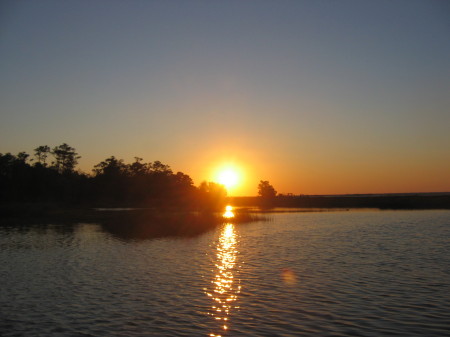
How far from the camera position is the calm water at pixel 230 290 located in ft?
50.9

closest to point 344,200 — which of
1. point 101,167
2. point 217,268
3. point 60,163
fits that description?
point 101,167

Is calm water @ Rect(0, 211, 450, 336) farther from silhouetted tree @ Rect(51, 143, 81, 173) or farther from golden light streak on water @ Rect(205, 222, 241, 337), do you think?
silhouetted tree @ Rect(51, 143, 81, 173)

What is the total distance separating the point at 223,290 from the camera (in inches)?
839

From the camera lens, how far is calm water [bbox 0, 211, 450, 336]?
50.9 feet

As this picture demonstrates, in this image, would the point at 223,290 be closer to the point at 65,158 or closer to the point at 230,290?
the point at 230,290

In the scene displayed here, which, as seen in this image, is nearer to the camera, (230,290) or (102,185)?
(230,290)

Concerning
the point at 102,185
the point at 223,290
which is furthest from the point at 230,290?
the point at 102,185

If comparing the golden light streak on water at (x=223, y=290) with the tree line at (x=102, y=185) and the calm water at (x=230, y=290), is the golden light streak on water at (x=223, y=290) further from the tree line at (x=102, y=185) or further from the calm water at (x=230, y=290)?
the tree line at (x=102, y=185)

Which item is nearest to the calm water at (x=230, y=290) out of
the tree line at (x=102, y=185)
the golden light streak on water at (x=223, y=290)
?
the golden light streak on water at (x=223, y=290)

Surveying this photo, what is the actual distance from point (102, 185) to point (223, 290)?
14963 centimetres

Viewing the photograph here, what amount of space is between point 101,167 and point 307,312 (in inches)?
6681

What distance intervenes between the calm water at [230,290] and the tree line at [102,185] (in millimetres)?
99865

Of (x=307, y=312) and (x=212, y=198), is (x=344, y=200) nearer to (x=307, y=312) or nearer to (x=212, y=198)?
(x=212, y=198)

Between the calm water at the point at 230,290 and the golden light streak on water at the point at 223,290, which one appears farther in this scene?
the golden light streak on water at the point at 223,290
